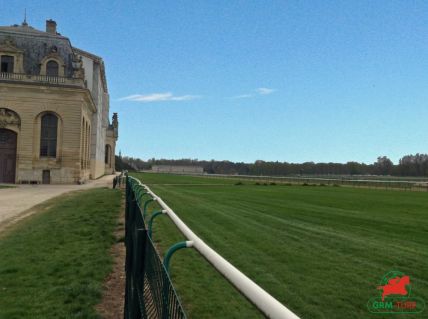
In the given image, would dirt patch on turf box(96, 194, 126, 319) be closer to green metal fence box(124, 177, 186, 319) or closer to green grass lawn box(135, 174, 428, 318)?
green grass lawn box(135, 174, 428, 318)

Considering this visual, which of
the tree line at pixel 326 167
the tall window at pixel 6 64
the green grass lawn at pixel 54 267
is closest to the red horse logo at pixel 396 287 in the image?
the green grass lawn at pixel 54 267

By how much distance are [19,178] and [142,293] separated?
1357 inches

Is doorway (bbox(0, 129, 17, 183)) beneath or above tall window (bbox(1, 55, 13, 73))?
beneath

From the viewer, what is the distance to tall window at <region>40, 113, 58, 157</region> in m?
35.1

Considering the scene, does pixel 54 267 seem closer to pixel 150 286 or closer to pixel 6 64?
pixel 150 286

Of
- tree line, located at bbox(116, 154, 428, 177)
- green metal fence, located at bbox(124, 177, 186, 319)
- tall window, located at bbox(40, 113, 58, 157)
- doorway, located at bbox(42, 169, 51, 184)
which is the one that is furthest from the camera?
tree line, located at bbox(116, 154, 428, 177)

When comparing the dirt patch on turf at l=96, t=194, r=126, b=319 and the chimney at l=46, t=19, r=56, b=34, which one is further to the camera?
the chimney at l=46, t=19, r=56, b=34

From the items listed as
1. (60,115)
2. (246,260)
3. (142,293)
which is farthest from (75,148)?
(142,293)

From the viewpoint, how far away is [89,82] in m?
50.5

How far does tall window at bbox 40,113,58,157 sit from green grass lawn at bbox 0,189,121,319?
80.2 ft

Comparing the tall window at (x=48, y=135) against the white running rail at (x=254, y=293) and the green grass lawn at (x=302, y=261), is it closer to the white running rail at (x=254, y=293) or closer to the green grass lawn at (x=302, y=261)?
the green grass lawn at (x=302, y=261)

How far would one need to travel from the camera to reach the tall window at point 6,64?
34.9m

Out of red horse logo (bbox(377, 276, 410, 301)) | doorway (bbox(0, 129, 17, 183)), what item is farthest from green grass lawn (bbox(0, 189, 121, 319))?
doorway (bbox(0, 129, 17, 183))

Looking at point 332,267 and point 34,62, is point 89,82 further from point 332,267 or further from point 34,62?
point 332,267
